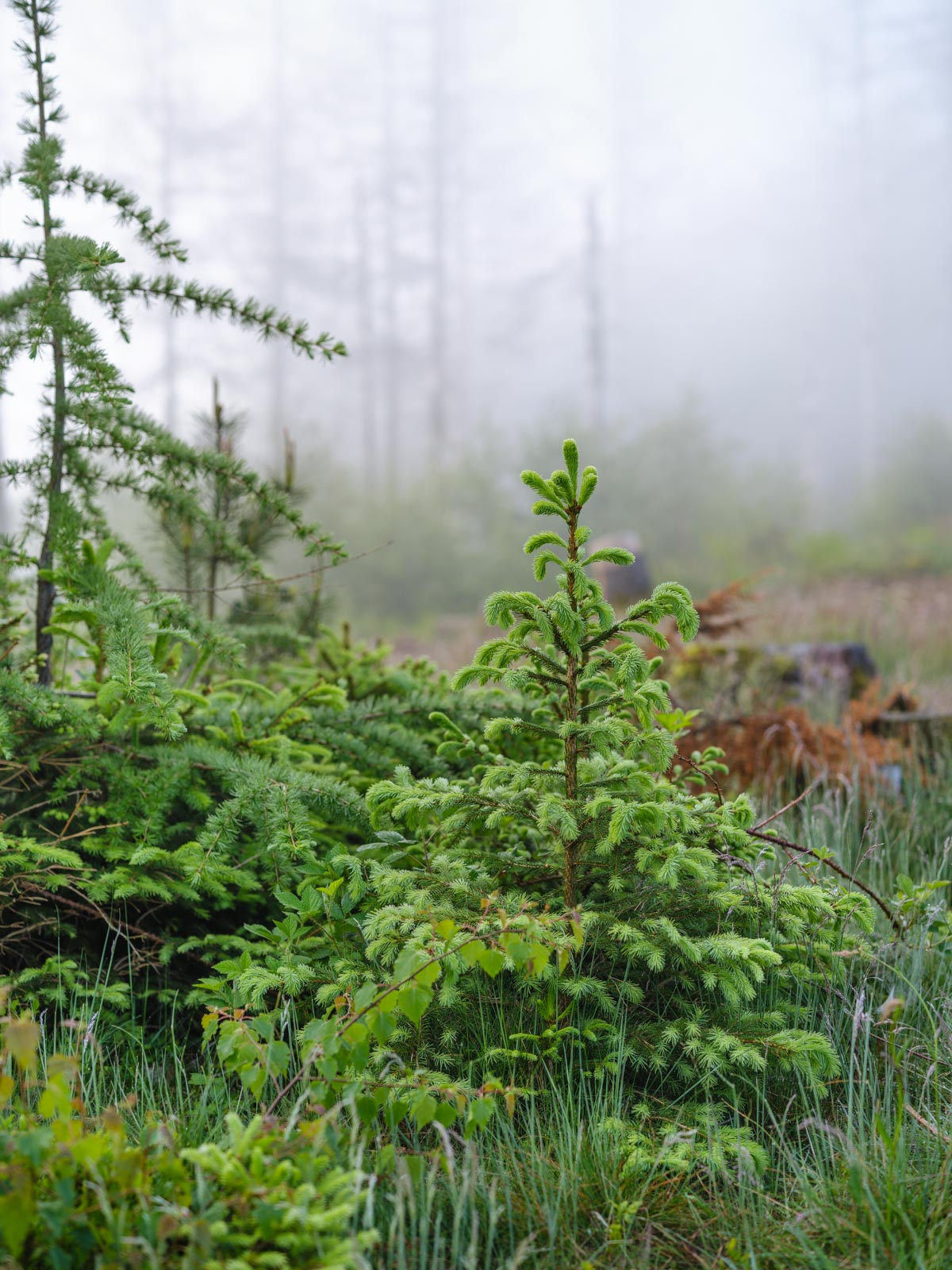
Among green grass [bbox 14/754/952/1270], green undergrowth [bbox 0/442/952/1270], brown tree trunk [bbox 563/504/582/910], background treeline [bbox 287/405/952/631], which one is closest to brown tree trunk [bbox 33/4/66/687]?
green undergrowth [bbox 0/442/952/1270]

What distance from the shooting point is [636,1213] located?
4.74 feet

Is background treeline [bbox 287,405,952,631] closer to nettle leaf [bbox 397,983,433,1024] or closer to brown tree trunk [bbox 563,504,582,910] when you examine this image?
brown tree trunk [bbox 563,504,582,910]

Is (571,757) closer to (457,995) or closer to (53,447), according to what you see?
(457,995)

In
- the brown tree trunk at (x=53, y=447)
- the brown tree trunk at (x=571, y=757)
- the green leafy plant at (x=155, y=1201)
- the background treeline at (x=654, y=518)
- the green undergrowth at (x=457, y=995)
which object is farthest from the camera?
the background treeline at (x=654, y=518)

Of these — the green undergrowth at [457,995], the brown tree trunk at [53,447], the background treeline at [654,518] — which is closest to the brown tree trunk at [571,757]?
the green undergrowth at [457,995]

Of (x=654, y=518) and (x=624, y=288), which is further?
(x=624, y=288)

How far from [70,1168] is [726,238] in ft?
183

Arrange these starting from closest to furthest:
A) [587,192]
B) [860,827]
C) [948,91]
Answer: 1. [860,827]
2. [587,192]
3. [948,91]

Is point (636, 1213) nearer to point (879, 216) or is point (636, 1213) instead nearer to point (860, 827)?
point (860, 827)

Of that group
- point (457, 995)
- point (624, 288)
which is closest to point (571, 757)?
point (457, 995)

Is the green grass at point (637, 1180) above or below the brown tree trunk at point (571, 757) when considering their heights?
below

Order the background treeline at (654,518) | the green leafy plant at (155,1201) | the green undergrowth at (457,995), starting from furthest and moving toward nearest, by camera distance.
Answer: the background treeline at (654,518) → the green undergrowth at (457,995) → the green leafy plant at (155,1201)

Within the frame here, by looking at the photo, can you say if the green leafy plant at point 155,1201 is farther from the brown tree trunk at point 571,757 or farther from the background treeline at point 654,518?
the background treeline at point 654,518

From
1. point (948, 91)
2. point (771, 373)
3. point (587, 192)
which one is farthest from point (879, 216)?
point (587, 192)
